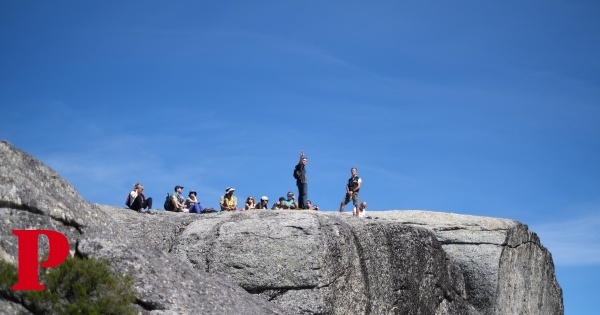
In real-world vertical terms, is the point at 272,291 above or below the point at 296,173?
below

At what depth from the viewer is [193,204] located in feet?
88.0

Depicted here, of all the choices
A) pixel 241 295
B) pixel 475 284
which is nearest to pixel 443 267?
pixel 475 284

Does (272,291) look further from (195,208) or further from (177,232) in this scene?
(195,208)

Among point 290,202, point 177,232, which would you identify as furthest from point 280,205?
point 177,232

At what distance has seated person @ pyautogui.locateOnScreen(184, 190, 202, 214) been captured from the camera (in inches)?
1049

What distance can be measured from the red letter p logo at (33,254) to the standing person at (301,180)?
1433cm

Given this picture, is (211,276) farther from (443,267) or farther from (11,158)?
(443,267)

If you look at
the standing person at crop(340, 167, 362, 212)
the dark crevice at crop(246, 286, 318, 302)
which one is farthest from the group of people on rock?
the dark crevice at crop(246, 286, 318, 302)

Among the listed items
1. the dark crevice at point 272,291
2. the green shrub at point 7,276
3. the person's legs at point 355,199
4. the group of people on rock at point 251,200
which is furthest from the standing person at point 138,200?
the green shrub at point 7,276

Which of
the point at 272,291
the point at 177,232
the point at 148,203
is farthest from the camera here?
the point at 148,203

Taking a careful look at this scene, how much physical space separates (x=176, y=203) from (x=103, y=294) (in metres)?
11.5

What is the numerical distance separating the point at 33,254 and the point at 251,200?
12.9m

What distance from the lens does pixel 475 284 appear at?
31.3 m

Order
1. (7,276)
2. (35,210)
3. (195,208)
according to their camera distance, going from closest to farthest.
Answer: (7,276) < (35,210) < (195,208)
